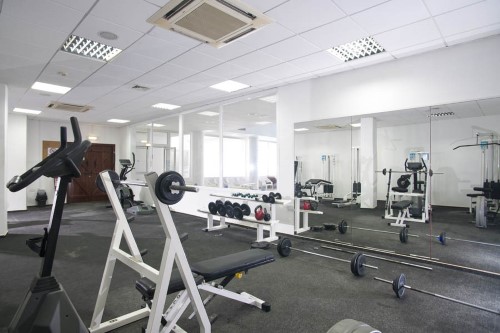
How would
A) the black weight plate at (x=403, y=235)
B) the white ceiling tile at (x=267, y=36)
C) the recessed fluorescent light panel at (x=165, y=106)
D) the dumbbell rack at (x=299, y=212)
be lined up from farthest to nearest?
1. the recessed fluorescent light panel at (x=165, y=106)
2. the dumbbell rack at (x=299, y=212)
3. the black weight plate at (x=403, y=235)
4. the white ceiling tile at (x=267, y=36)

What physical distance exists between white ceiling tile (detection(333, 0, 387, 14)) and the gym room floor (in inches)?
103

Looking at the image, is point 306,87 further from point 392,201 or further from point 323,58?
point 392,201

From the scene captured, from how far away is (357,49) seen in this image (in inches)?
139

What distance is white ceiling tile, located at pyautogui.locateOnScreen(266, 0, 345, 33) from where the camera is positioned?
246 cm

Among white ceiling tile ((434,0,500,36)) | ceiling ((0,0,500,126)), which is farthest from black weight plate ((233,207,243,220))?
white ceiling tile ((434,0,500,36))

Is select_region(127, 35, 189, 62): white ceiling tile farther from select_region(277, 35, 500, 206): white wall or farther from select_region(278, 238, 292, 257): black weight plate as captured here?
select_region(278, 238, 292, 257): black weight plate

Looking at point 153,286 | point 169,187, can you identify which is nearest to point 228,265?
point 153,286

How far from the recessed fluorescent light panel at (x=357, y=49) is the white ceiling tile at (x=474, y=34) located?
0.70 metres

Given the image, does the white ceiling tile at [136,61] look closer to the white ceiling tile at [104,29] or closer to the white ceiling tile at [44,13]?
the white ceiling tile at [104,29]

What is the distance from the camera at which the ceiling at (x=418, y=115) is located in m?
3.19

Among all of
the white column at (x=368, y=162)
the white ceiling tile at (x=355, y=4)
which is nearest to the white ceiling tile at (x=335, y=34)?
the white ceiling tile at (x=355, y=4)

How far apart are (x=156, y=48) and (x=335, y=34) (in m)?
2.06

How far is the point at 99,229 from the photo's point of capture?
17.9 feet

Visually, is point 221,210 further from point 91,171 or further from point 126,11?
point 91,171
